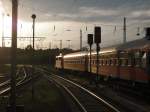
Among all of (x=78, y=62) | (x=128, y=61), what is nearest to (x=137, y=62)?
(x=128, y=61)

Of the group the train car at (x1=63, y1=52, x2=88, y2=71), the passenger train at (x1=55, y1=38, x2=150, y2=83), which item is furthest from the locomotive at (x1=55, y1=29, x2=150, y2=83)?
the train car at (x1=63, y1=52, x2=88, y2=71)

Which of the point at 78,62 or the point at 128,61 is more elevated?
the point at 128,61

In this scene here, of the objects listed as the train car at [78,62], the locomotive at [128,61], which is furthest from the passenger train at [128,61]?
the train car at [78,62]

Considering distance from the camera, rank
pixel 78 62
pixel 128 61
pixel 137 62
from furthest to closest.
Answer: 1. pixel 78 62
2. pixel 128 61
3. pixel 137 62

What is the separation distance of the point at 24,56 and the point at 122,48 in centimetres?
15673

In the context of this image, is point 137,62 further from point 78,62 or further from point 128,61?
point 78,62

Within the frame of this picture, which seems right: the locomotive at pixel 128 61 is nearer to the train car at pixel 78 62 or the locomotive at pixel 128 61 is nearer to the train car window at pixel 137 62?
the train car window at pixel 137 62

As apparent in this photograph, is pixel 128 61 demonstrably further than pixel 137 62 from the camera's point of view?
Yes

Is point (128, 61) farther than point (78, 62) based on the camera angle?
No

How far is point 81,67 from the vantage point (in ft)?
186

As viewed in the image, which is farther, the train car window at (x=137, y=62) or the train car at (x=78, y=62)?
the train car at (x=78, y=62)

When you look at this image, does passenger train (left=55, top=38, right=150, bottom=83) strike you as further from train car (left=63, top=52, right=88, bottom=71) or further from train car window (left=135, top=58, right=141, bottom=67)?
train car (left=63, top=52, right=88, bottom=71)

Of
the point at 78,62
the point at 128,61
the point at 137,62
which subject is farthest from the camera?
the point at 78,62

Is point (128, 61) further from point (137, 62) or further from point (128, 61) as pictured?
point (137, 62)
